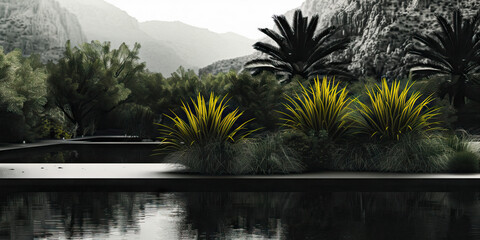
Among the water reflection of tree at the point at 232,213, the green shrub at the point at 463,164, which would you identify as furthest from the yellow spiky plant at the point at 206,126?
the green shrub at the point at 463,164

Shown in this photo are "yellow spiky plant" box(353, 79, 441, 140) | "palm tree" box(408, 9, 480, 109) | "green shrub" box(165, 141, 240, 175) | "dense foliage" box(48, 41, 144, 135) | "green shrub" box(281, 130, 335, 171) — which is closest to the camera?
"green shrub" box(165, 141, 240, 175)

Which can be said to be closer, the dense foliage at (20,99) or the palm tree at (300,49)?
the dense foliage at (20,99)

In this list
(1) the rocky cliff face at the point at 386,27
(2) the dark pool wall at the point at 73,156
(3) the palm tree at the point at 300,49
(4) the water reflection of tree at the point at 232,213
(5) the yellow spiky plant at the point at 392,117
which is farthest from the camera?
(1) the rocky cliff face at the point at 386,27

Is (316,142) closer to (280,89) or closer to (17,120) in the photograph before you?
(280,89)

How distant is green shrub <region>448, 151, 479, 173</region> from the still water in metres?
3.28

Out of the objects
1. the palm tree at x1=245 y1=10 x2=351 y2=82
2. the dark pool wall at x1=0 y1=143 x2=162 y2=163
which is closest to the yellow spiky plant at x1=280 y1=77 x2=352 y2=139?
the dark pool wall at x1=0 y1=143 x2=162 y2=163

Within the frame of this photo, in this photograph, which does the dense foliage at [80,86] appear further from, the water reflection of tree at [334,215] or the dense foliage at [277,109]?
the water reflection of tree at [334,215]

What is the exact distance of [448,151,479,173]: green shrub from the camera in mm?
16094

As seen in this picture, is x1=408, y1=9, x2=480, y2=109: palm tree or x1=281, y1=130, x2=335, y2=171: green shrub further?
x1=408, y1=9, x2=480, y2=109: palm tree

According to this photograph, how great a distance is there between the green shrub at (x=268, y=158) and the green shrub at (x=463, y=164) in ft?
12.1

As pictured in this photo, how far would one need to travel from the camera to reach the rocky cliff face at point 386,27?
316 ft

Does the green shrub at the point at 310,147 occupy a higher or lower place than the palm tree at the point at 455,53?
lower

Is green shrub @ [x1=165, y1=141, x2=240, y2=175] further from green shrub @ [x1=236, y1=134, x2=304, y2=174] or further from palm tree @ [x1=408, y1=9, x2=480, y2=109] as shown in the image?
palm tree @ [x1=408, y1=9, x2=480, y2=109]

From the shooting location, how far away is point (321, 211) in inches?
411
